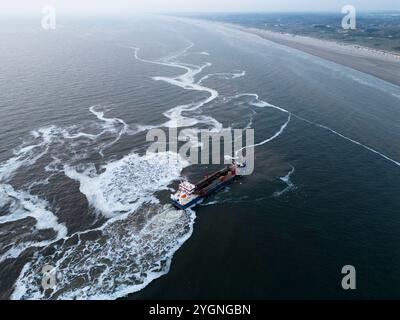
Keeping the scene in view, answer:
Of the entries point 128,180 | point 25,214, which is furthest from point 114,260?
point 128,180

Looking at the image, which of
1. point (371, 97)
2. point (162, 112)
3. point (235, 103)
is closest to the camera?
point (162, 112)

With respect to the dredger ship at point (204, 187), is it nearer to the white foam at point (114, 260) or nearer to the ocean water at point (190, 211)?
the ocean water at point (190, 211)

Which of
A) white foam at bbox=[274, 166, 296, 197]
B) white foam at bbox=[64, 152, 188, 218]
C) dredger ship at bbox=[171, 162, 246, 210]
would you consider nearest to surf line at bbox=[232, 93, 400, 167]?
white foam at bbox=[274, 166, 296, 197]

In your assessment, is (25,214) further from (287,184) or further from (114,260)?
(287,184)

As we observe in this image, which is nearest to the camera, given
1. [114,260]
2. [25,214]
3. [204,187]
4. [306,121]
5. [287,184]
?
[114,260]

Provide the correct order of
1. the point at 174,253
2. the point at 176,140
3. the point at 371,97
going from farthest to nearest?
the point at 371,97
the point at 176,140
the point at 174,253
